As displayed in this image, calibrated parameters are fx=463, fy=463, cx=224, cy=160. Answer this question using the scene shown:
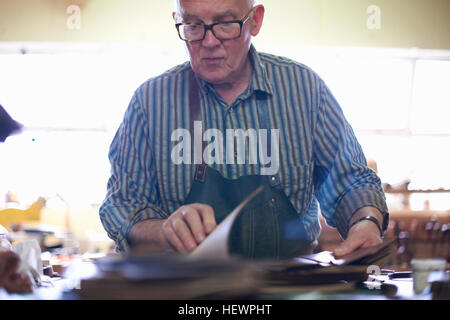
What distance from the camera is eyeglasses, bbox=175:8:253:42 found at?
34.2 inches

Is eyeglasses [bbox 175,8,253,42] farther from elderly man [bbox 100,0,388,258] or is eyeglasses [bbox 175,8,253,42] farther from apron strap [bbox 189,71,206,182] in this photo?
apron strap [bbox 189,71,206,182]

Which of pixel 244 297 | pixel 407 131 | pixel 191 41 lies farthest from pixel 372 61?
pixel 244 297

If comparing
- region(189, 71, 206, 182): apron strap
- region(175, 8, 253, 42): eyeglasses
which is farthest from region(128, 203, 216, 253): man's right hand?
region(175, 8, 253, 42): eyeglasses

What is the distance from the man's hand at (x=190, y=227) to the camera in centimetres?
61

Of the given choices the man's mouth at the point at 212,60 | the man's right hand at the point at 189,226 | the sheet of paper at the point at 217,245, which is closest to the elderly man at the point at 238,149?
the man's mouth at the point at 212,60

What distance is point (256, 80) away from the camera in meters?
0.99

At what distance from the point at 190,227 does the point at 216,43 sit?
403mm

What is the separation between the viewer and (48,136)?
165 centimetres

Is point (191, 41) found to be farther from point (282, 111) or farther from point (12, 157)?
point (12, 157)

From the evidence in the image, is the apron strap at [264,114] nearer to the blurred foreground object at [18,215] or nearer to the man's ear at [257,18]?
the man's ear at [257,18]

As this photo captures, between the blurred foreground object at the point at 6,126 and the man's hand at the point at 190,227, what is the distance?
31 centimetres

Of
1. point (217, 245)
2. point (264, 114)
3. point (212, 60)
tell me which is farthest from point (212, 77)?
point (217, 245)

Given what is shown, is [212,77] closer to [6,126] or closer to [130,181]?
[130,181]
